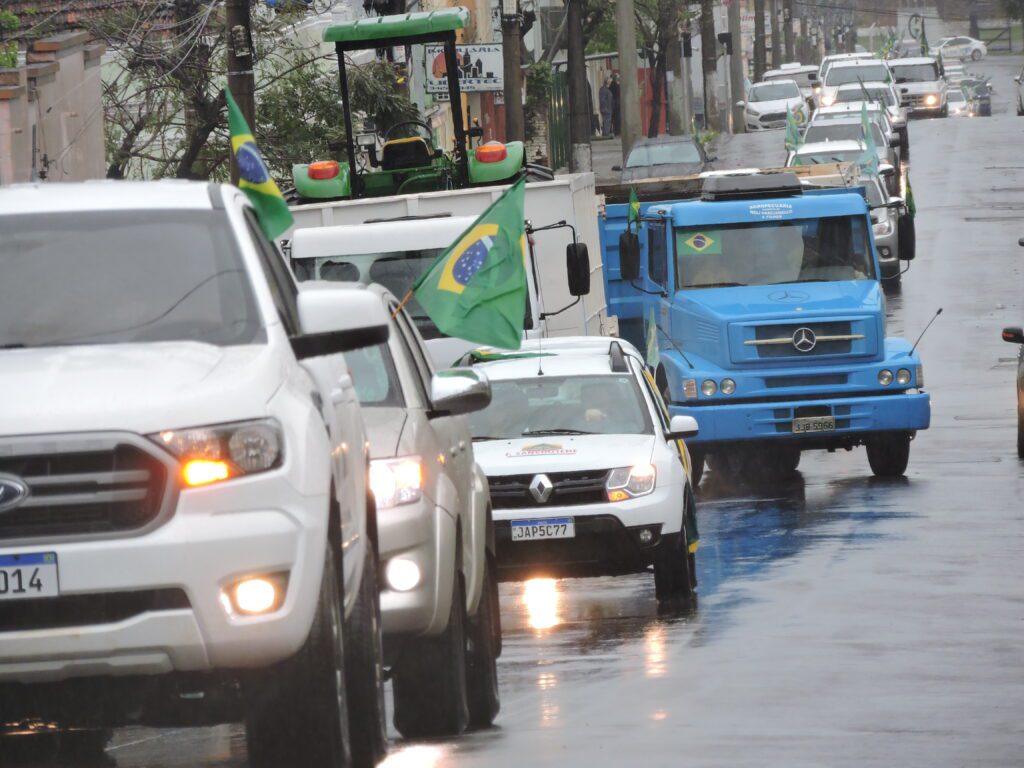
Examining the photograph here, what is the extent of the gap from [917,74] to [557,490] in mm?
57553

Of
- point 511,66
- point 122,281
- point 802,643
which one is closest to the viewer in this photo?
point 122,281

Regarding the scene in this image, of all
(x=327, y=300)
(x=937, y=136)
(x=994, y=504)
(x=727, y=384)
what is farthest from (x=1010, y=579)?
(x=937, y=136)

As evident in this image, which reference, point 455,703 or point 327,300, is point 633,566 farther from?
point 327,300

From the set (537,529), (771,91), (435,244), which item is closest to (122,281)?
(537,529)

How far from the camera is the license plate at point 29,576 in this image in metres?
5.98

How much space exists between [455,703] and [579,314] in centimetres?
1163

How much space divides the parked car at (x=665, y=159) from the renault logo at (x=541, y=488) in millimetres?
31327

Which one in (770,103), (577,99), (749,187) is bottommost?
(770,103)

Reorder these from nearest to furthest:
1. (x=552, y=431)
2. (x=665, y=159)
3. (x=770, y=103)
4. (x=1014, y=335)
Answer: (x=552, y=431)
(x=1014, y=335)
(x=665, y=159)
(x=770, y=103)

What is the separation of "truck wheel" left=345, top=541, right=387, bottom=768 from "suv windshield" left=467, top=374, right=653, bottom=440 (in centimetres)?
782

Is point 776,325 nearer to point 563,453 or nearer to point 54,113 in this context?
point 563,453

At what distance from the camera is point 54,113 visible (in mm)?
27297

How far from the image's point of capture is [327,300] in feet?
22.8

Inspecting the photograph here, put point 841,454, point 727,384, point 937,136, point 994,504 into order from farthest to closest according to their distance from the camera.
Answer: point 937,136 < point 841,454 < point 727,384 < point 994,504
